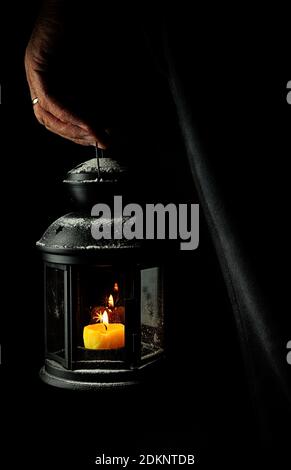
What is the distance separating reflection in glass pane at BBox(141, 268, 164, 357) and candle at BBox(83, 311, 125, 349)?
0.22 ft

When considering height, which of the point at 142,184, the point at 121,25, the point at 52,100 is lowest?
the point at 142,184

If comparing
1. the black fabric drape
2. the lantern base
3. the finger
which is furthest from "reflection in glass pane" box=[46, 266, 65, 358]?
the black fabric drape

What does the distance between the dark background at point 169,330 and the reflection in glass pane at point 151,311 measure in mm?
26

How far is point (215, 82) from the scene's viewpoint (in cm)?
76

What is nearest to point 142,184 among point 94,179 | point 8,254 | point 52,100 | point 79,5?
point 94,179

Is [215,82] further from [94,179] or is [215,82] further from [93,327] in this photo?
[93,327]

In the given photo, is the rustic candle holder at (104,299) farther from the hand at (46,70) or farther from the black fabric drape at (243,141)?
the black fabric drape at (243,141)

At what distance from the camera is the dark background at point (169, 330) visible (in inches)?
51.8

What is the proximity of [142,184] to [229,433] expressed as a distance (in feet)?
2.37

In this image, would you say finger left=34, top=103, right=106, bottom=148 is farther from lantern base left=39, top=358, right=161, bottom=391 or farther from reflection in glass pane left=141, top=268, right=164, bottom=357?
lantern base left=39, top=358, right=161, bottom=391

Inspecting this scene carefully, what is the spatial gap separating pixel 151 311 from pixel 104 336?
0.44ft

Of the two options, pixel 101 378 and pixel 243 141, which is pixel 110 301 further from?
pixel 243 141

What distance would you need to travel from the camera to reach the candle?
118 centimetres

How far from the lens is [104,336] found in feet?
3.87
